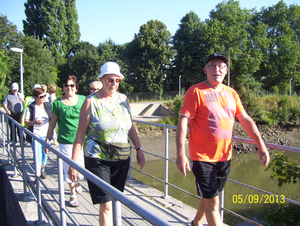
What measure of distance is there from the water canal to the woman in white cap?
331cm

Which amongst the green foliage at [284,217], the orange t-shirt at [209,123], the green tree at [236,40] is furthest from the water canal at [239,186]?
the green tree at [236,40]

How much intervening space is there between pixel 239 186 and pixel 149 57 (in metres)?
35.1

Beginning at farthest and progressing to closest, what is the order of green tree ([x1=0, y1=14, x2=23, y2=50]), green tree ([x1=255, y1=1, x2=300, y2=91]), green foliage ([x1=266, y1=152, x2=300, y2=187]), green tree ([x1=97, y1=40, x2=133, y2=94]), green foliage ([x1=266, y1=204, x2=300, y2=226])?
green tree ([x1=255, y1=1, x2=300, y2=91])
green tree ([x1=97, y1=40, x2=133, y2=94])
green tree ([x1=0, y1=14, x2=23, y2=50])
green foliage ([x1=266, y1=204, x2=300, y2=226])
green foliage ([x1=266, y1=152, x2=300, y2=187])

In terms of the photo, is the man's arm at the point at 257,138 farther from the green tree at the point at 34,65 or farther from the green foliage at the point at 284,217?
the green tree at the point at 34,65

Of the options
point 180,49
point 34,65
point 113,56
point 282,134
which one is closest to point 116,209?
point 282,134

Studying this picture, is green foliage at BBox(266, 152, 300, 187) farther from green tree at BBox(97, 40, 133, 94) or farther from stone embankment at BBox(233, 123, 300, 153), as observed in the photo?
green tree at BBox(97, 40, 133, 94)

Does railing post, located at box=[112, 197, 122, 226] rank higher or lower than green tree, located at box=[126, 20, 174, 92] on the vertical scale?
lower

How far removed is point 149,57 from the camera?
143 feet

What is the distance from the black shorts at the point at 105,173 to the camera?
212 centimetres

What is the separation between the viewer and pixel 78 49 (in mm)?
43656

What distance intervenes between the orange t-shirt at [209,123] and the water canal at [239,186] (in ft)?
9.62

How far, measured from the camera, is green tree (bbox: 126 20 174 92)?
42.8m

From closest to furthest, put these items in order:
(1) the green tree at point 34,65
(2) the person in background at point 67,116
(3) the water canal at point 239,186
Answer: (2) the person in background at point 67,116, (3) the water canal at point 239,186, (1) the green tree at point 34,65

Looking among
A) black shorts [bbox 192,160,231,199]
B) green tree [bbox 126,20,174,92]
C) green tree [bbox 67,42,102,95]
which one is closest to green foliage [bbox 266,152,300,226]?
black shorts [bbox 192,160,231,199]
